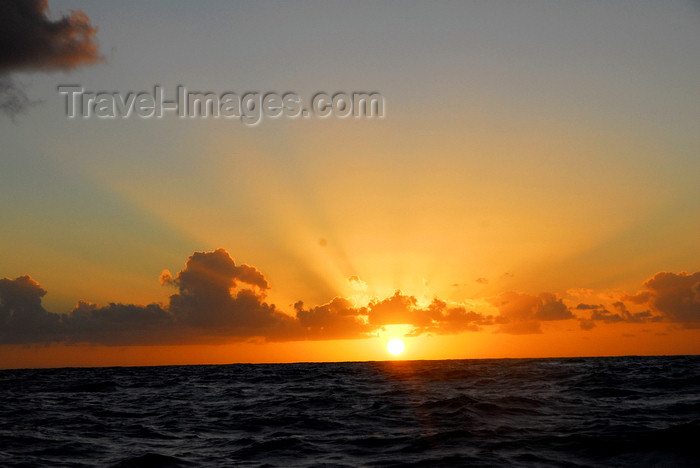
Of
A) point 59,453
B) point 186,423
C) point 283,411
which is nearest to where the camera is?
point 59,453

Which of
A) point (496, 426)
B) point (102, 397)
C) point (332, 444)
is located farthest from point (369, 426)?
point (102, 397)

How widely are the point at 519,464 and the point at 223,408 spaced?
82.3 feet

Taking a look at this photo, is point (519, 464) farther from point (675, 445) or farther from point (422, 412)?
point (422, 412)

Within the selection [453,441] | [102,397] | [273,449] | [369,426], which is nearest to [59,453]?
[273,449]

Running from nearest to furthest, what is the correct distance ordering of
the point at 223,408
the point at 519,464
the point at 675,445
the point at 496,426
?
the point at 519,464 → the point at 675,445 → the point at 496,426 → the point at 223,408

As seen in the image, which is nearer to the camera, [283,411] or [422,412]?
[422,412]

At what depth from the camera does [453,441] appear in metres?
23.4

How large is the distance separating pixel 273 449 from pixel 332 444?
8.70ft

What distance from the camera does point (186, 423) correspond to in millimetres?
31219

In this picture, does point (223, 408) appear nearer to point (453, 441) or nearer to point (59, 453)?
point (59, 453)

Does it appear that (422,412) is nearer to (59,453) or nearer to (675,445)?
(675,445)

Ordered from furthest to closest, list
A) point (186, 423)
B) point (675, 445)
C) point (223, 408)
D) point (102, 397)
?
point (102, 397)
point (223, 408)
point (186, 423)
point (675, 445)

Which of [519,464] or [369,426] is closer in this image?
[519,464]

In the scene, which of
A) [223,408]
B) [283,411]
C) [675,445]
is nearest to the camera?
[675,445]
